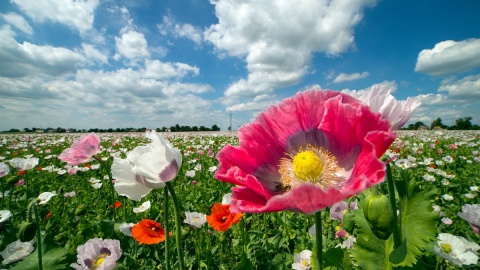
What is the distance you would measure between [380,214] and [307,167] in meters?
0.27

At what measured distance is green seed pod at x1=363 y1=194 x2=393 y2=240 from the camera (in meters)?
0.88

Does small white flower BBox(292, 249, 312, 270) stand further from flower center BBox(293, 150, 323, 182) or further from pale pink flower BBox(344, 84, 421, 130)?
pale pink flower BBox(344, 84, 421, 130)

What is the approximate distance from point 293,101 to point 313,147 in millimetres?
243

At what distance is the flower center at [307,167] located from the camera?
1.02 m

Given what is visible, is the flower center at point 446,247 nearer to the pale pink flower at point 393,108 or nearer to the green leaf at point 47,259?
the pale pink flower at point 393,108

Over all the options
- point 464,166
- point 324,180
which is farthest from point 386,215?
point 464,166

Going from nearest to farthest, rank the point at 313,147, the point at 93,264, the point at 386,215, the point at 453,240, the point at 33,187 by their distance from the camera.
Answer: the point at 386,215 < the point at 313,147 < the point at 93,264 < the point at 453,240 < the point at 33,187

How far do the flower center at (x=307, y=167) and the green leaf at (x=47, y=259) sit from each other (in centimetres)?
153

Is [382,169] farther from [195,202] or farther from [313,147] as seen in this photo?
[195,202]

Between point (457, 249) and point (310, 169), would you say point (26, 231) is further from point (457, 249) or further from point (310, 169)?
point (457, 249)

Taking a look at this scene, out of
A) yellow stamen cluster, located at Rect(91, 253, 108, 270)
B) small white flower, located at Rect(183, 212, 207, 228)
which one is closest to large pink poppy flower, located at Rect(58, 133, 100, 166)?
yellow stamen cluster, located at Rect(91, 253, 108, 270)

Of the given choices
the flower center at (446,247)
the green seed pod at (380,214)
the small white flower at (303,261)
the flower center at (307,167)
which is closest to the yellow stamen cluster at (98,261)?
the small white flower at (303,261)

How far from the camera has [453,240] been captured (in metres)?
1.86

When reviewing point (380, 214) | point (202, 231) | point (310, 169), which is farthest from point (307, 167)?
point (202, 231)
